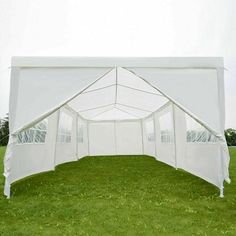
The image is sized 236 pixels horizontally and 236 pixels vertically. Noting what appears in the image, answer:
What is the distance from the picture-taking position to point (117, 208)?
4801 mm

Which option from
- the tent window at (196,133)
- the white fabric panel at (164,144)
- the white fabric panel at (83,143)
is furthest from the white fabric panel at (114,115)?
the tent window at (196,133)

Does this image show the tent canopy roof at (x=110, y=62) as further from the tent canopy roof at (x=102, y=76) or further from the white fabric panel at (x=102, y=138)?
the white fabric panel at (x=102, y=138)

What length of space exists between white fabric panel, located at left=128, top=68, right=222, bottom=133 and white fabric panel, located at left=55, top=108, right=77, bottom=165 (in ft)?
17.0

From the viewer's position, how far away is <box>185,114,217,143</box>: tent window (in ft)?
23.3

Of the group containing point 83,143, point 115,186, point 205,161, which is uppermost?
point 83,143

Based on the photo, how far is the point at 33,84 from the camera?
5.80m

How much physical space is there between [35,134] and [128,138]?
369 inches

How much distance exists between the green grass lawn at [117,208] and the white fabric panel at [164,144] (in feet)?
10.0

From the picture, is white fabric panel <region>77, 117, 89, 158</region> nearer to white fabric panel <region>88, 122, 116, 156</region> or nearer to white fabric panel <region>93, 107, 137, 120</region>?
white fabric panel <region>88, 122, 116, 156</region>

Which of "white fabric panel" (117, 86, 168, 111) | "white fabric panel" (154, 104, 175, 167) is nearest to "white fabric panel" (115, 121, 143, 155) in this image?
"white fabric panel" (154, 104, 175, 167)

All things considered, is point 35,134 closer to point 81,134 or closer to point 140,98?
point 140,98

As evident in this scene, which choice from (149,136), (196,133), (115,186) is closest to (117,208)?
(115,186)

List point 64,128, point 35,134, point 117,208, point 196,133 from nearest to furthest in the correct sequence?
point 117,208
point 196,133
point 35,134
point 64,128
